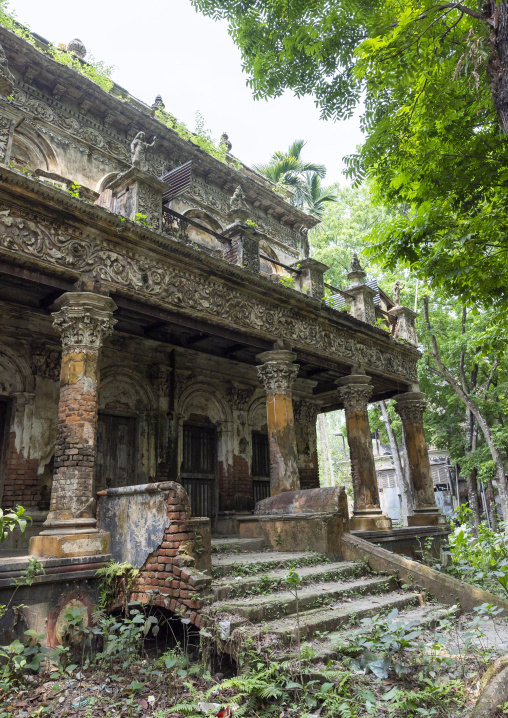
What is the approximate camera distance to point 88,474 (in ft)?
21.7

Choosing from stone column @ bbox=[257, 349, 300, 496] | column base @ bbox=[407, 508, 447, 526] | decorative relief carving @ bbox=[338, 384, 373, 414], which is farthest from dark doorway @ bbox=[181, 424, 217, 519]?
column base @ bbox=[407, 508, 447, 526]

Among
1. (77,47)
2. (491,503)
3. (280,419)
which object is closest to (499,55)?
(280,419)

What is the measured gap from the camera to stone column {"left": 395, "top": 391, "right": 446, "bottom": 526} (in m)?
13.4

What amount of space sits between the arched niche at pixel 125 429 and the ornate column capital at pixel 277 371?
8.67ft

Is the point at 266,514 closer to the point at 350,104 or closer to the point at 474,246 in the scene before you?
the point at 474,246

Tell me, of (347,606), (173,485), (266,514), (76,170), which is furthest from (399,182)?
(76,170)

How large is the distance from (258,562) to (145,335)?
5.46m

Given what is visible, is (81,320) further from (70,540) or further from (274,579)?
(274,579)

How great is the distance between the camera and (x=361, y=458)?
11953 millimetres

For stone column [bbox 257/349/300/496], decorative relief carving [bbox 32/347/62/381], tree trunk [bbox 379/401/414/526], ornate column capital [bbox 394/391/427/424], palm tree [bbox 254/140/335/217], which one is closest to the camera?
decorative relief carving [bbox 32/347/62/381]

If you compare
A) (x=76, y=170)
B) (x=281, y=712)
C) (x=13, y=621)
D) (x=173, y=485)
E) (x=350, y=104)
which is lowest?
(x=281, y=712)

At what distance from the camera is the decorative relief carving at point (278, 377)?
10.2 metres

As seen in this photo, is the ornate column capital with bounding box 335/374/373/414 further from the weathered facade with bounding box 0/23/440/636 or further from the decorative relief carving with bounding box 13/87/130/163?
the decorative relief carving with bounding box 13/87/130/163

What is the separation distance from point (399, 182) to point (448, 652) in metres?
5.28
